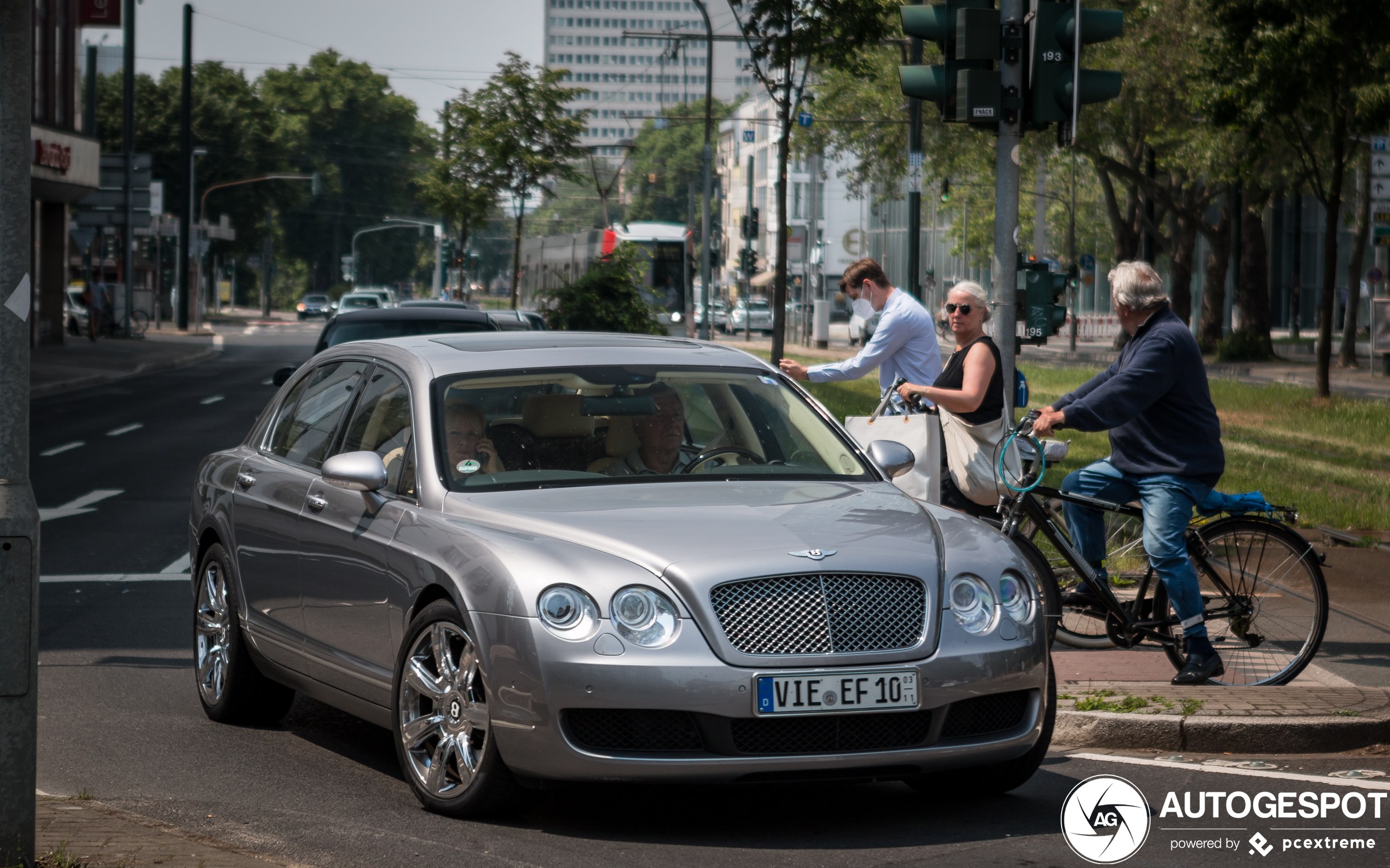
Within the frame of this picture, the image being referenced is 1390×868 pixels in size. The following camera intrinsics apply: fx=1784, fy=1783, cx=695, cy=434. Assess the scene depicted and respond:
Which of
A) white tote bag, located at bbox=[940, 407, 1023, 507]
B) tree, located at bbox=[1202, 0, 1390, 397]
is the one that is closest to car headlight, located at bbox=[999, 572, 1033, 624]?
white tote bag, located at bbox=[940, 407, 1023, 507]

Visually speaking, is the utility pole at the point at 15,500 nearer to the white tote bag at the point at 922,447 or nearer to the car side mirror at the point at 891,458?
the car side mirror at the point at 891,458

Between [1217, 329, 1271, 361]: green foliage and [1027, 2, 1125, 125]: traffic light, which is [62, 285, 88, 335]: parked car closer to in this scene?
[1217, 329, 1271, 361]: green foliage

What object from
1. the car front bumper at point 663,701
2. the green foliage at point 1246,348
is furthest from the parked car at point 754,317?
the car front bumper at point 663,701

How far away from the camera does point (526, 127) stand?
45.0 m

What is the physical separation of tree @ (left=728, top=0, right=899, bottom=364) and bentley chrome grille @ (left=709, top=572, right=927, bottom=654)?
14319mm

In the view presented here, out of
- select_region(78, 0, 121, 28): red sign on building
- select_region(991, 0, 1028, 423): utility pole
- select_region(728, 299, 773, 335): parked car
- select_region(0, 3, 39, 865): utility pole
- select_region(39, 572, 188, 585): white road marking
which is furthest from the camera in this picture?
select_region(728, 299, 773, 335): parked car

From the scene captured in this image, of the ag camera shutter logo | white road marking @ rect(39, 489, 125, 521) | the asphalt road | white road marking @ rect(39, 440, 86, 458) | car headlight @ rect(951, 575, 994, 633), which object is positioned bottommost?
white road marking @ rect(39, 489, 125, 521)

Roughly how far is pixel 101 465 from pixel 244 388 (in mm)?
14380

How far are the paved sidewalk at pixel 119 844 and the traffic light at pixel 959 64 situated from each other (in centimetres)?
568

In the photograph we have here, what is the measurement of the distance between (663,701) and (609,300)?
867 inches

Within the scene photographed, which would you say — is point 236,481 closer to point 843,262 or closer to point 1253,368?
point 1253,368

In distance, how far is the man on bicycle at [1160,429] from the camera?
23.2 feet

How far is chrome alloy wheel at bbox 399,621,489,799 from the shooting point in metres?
5.10

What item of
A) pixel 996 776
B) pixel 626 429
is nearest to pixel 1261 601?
pixel 996 776
